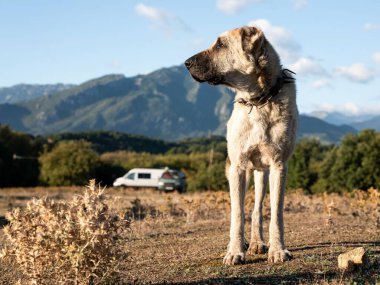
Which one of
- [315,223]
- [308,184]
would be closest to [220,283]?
[315,223]

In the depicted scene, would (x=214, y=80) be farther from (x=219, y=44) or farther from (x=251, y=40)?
(x=251, y=40)

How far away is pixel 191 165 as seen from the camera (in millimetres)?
72750

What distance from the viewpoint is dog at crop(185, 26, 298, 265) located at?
662 centimetres

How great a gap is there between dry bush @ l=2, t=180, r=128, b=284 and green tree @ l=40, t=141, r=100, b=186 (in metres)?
45.7

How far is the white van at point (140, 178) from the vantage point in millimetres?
57125

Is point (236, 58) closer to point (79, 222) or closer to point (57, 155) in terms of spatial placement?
point (79, 222)

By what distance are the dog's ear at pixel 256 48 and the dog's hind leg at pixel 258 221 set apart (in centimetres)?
185

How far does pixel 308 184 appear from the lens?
38844 mm

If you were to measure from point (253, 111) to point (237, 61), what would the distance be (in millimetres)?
629

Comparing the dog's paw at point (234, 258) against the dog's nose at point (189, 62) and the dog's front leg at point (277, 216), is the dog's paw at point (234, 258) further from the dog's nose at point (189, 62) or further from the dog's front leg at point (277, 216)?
the dog's nose at point (189, 62)

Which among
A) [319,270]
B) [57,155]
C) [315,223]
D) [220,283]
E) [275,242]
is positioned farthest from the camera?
[57,155]

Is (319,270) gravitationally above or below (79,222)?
below

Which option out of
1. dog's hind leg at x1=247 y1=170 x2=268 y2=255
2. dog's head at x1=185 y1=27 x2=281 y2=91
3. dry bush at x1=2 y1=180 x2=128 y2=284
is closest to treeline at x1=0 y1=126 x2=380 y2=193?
dog's hind leg at x1=247 y1=170 x2=268 y2=255

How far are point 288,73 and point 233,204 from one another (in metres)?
1.75
